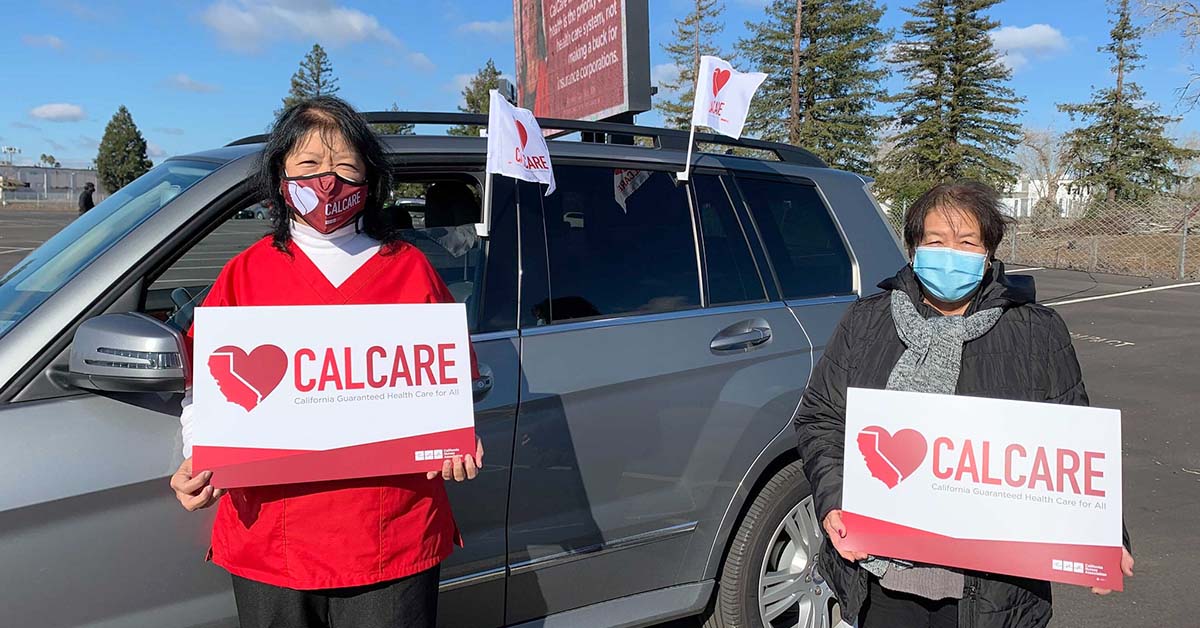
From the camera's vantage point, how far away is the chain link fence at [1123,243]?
2117 cm

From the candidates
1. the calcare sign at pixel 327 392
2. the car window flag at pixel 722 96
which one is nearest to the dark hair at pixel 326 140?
the calcare sign at pixel 327 392

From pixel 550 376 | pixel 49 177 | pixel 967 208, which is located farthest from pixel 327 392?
pixel 49 177

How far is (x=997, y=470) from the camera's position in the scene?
6.11 feet

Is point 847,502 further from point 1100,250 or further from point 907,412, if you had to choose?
point 1100,250

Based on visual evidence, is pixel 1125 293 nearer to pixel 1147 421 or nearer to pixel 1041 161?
pixel 1147 421

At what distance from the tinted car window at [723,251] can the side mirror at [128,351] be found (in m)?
1.91

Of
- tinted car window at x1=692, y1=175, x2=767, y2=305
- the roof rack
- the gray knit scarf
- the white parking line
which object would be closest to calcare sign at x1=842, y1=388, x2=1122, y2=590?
the gray knit scarf

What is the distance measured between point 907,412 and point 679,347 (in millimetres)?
1097

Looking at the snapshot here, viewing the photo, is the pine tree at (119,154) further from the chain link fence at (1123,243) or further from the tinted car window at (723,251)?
the tinted car window at (723,251)

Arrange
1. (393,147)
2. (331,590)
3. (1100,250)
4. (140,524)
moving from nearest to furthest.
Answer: (331,590)
(140,524)
(393,147)
(1100,250)

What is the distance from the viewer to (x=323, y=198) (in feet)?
6.21

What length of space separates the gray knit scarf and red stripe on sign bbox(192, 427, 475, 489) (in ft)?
3.53

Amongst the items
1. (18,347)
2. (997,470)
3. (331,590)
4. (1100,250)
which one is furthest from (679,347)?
(1100,250)

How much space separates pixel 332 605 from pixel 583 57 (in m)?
5.80
